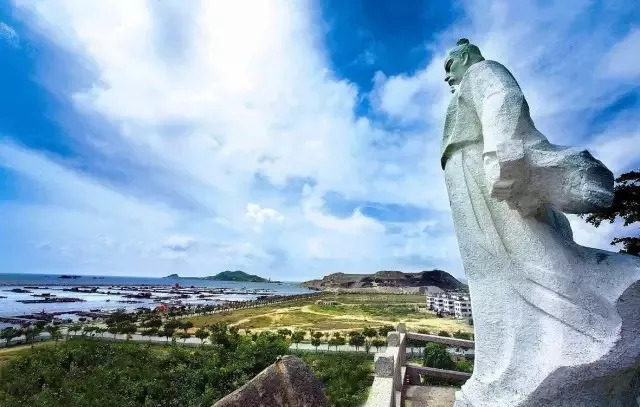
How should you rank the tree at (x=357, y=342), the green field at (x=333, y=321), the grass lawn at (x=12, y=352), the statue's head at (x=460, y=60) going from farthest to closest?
the green field at (x=333, y=321), the tree at (x=357, y=342), the grass lawn at (x=12, y=352), the statue's head at (x=460, y=60)

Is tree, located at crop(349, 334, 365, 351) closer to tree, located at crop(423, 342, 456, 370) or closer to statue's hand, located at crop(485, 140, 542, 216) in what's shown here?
tree, located at crop(423, 342, 456, 370)

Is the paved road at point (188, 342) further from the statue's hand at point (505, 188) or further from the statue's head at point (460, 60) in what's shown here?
the statue's hand at point (505, 188)

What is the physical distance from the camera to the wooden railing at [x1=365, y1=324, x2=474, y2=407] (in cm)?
663

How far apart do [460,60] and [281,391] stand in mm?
3618

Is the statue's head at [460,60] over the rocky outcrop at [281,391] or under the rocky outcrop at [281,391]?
over

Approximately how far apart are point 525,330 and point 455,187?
1394 millimetres

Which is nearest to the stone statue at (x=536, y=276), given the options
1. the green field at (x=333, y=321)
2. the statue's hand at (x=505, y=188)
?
the statue's hand at (x=505, y=188)

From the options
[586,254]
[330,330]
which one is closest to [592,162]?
[586,254]

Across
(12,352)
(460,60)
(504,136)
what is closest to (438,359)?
(460,60)

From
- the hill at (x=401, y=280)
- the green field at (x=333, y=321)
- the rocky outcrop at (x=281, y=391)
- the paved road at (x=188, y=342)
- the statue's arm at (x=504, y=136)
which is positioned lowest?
the paved road at (x=188, y=342)

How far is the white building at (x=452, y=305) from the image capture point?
5689cm

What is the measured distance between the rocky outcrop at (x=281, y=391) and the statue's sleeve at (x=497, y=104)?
7.39 feet

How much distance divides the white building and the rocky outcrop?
56.2m

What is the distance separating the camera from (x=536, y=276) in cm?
352
